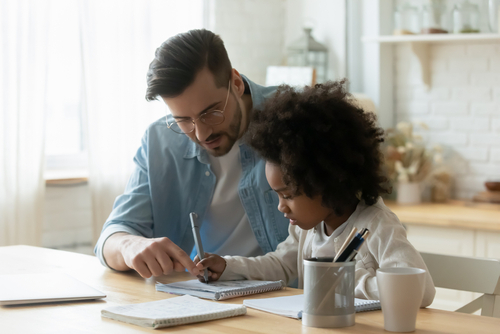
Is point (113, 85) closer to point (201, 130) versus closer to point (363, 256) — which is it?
point (201, 130)

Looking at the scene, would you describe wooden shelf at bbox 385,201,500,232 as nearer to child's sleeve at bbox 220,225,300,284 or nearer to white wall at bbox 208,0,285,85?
white wall at bbox 208,0,285,85

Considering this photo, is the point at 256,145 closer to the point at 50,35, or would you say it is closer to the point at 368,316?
the point at 368,316

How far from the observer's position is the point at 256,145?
1255mm

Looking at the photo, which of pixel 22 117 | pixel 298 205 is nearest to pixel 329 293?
pixel 298 205

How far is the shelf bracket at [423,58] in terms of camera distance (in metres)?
3.31

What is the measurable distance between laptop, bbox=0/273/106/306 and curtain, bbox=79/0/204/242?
5.05 feet

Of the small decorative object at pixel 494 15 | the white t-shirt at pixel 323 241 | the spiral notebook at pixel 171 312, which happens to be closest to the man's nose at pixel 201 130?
the white t-shirt at pixel 323 241

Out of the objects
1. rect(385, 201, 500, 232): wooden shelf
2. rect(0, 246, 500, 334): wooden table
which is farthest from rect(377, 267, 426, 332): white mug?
rect(385, 201, 500, 232): wooden shelf

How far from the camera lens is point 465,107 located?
10.9 feet

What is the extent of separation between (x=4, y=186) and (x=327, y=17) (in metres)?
2.23

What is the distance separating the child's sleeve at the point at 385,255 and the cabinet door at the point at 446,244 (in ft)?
5.81

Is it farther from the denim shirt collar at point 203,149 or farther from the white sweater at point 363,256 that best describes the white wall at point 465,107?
the white sweater at point 363,256

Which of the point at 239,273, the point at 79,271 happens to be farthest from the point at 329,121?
the point at 79,271

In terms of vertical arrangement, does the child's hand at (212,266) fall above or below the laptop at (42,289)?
above
